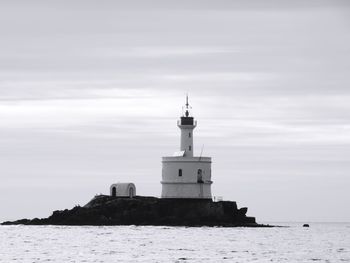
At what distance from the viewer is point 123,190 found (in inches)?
3851

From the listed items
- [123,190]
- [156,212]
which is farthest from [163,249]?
[123,190]

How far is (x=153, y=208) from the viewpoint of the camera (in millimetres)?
91938

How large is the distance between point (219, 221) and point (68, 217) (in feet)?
48.2

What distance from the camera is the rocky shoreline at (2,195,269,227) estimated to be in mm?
92250

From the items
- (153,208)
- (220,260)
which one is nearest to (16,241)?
(153,208)

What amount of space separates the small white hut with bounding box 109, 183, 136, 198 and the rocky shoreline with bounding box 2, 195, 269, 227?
2.19 m

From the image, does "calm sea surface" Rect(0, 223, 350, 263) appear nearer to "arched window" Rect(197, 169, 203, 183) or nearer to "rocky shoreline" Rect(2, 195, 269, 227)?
"rocky shoreline" Rect(2, 195, 269, 227)

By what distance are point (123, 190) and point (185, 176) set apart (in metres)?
8.03

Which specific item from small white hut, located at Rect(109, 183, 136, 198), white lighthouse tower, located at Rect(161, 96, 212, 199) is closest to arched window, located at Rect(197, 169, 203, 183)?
white lighthouse tower, located at Rect(161, 96, 212, 199)

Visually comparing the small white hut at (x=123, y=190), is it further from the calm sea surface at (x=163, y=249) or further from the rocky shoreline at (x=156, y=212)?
the calm sea surface at (x=163, y=249)

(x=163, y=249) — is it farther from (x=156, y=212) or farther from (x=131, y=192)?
(x=131, y=192)

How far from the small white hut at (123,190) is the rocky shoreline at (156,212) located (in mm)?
2195

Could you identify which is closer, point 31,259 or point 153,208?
point 31,259

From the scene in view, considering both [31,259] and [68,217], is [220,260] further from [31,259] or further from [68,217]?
[68,217]
